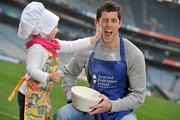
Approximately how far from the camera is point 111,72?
395 centimetres

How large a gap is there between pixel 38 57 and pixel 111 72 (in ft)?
2.18

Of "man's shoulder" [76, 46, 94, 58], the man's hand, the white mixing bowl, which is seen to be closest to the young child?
"man's shoulder" [76, 46, 94, 58]

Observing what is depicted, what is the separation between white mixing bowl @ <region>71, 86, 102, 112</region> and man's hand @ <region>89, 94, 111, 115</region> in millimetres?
31

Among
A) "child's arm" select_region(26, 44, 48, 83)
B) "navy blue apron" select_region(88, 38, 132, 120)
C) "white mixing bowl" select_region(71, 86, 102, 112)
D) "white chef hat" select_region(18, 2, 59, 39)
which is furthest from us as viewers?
"white chef hat" select_region(18, 2, 59, 39)

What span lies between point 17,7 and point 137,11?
7847mm

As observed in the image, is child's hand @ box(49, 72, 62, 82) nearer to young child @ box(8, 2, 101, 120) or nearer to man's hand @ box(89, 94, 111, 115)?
young child @ box(8, 2, 101, 120)

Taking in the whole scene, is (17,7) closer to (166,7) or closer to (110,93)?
(166,7)

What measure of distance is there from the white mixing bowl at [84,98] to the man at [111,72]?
0.16 feet

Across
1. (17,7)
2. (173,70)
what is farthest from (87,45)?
(173,70)

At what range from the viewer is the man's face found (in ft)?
12.6

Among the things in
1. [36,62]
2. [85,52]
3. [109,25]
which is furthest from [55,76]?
[109,25]

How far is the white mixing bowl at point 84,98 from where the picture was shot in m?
3.69

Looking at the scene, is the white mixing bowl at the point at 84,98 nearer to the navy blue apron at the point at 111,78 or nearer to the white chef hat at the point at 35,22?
the navy blue apron at the point at 111,78

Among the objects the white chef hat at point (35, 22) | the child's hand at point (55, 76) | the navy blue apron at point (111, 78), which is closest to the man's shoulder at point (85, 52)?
the navy blue apron at point (111, 78)
